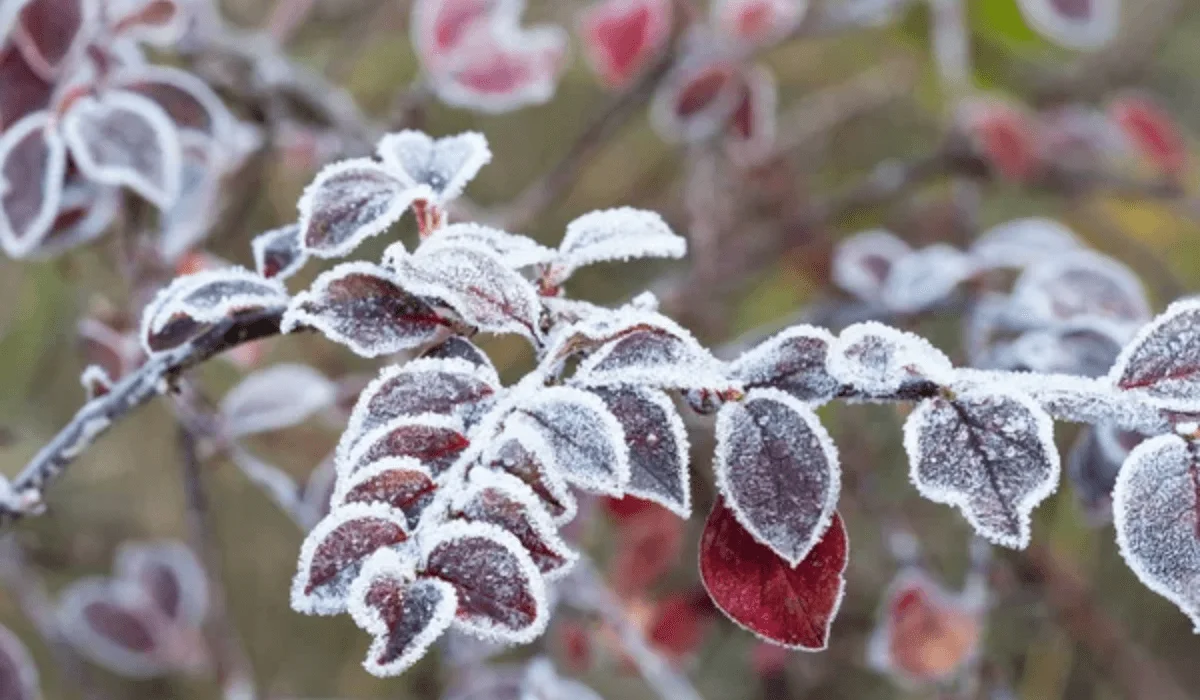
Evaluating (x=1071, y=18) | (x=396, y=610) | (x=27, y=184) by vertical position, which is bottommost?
(x=396, y=610)

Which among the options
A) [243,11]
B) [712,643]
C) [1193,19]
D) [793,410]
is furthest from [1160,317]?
[1193,19]

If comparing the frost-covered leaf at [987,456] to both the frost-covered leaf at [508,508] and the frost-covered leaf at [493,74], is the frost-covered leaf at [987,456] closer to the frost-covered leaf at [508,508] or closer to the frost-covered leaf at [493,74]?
the frost-covered leaf at [508,508]

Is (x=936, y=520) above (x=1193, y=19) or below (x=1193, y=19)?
below

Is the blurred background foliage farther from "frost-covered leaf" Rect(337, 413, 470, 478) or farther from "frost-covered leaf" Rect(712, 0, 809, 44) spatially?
"frost-covered leaf" Rect(337, 413, 470, 478)

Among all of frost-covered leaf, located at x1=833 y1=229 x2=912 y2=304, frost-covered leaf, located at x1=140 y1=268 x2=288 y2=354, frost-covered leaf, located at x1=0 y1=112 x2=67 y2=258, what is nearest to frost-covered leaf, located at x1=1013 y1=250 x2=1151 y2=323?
frost-covered leaf, located at x1=833 y1=229 x2=912 y2=304

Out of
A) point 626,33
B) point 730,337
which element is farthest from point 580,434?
point 730,337

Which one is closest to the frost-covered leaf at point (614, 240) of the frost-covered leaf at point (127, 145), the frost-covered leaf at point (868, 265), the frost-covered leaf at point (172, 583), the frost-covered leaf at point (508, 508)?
the frost-covered leaf at point (508, 508)

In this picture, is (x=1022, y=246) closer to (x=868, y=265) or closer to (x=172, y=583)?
(x=868, y=265)

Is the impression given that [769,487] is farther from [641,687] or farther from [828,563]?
[641,687]
